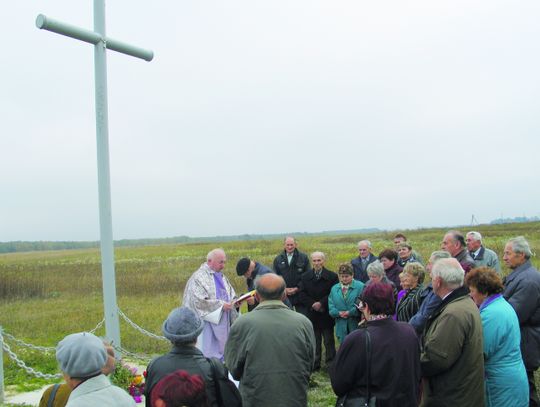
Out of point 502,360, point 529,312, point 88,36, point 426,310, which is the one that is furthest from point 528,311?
point 88,36

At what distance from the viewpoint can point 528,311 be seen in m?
4.97

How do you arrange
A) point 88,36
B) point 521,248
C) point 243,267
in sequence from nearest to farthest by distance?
point 521,248, point 88,36, point 243,267

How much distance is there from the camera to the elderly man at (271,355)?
3.79 meters

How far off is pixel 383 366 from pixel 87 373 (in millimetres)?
1926

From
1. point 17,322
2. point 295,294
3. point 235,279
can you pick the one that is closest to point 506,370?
point 295,294

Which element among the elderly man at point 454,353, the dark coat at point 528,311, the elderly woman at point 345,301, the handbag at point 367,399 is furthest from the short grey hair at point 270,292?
the elderly woman at point 345,301

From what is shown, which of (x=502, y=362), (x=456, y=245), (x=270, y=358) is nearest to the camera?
(x=270, y=358)

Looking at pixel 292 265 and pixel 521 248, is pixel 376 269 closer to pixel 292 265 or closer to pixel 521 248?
pixel 521 248

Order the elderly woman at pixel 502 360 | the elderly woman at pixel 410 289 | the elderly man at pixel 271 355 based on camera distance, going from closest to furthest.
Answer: the elderly man at pixel 271 355
the elderly woman at pixel 502 360
the elderly woman at pixel 410 289

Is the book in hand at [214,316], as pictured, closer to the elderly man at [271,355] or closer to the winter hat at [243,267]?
the winter hat at [243,267]

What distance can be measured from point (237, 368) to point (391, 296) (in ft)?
4.31

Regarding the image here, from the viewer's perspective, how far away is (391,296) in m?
3.66

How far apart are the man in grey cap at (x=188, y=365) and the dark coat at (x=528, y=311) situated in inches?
123

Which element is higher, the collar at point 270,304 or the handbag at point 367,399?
the collar at point 270,304
